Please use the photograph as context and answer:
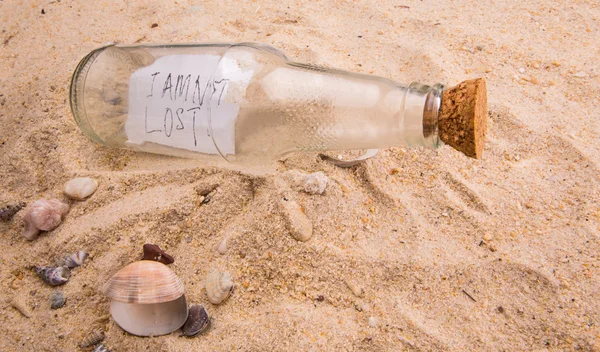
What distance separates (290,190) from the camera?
4.04 ft

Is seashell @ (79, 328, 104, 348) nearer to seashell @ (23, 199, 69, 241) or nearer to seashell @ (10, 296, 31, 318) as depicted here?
seashell @ (10, 296, 31, 318)

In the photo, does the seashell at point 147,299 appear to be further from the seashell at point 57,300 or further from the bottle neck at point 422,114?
the bottle neck at point 422,114

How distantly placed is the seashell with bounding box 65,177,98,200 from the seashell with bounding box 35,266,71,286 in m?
0.20

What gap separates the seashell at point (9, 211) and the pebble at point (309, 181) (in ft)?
2.28

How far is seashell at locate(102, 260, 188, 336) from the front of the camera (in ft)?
3.26

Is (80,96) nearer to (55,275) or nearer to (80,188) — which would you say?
(80,188)

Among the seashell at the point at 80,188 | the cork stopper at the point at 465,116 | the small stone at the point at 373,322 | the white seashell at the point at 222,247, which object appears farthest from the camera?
the seashell at the point at 80,188

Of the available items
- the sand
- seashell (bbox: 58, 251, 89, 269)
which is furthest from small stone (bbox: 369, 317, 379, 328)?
seashell (bbox: 58, 251, 89, 269)

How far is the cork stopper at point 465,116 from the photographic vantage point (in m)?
0.93

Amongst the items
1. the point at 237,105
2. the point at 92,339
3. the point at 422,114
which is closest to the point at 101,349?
the point at 92,339

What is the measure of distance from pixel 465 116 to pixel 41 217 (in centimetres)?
100

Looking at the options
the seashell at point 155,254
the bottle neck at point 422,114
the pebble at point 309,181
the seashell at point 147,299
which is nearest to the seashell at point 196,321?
the seashell at point 147,299

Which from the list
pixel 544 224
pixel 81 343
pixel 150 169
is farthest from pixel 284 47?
pixel 81 343

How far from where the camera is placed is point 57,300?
1098 mm
